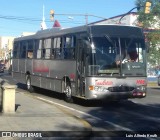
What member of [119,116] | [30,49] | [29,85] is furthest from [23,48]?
[119,116]

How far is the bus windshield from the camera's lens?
15.7m

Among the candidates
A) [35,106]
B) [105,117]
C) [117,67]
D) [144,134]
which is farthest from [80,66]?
[144,134]

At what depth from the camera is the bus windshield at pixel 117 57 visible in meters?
15.7

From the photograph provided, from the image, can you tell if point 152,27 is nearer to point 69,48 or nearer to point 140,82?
point 69,48

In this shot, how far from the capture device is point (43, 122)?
11234 millimetres

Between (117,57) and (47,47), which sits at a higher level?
(47,47)

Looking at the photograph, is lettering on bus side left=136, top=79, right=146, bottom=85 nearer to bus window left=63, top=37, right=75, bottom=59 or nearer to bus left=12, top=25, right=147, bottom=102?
bus left=12, top=25, right=147, bottom=102

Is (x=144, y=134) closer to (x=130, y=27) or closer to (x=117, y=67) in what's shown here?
(x=117, y=67)

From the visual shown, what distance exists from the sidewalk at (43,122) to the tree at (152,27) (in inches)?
1630

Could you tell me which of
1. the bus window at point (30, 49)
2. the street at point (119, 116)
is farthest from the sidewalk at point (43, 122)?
the bus window at point (30, 49)

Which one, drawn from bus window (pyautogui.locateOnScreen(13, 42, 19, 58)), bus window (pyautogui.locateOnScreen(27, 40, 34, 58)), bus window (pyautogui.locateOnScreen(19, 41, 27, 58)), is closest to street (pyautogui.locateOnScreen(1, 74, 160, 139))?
bus window (pyautogui.locateOnScreen(27, 40, 34, 58))

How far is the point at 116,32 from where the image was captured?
648 inches

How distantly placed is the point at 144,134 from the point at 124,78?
231 inches

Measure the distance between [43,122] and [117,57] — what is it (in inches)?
221
